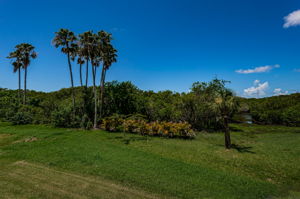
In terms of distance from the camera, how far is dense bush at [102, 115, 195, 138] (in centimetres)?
1878

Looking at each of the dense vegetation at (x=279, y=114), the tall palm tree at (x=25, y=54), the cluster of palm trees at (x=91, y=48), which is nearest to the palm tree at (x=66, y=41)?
the cluster of palm trees at (x=91, y=48)

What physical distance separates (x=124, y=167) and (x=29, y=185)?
4352mm

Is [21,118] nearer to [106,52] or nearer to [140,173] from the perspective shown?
[106,52]

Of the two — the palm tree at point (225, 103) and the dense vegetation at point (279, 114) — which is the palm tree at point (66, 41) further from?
the dense vegetation at point (279, 114)

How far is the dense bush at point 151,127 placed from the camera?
1878cm

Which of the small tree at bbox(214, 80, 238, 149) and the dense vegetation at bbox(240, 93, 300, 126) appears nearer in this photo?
the small tree at bbox(214, 80, 238, 149)

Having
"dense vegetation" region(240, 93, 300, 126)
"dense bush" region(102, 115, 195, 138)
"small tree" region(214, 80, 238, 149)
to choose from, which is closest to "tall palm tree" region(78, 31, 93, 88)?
"dense bush" region(102, 115, 195, 138)

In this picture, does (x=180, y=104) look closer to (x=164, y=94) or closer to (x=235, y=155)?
(x=164, y=94)

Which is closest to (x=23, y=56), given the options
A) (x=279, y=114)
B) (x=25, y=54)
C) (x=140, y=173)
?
(x=25, y=54)

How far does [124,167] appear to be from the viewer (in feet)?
29.7

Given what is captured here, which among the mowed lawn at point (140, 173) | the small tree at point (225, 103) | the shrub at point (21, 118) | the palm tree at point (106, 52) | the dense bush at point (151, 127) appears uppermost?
the palm tree at point (106, 52)

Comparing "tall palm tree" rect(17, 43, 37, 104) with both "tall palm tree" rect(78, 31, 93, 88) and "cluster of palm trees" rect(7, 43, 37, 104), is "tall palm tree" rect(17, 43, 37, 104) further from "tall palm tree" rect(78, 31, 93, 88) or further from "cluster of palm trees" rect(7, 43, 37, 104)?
"tall palm tree" rect(78, 31, 93, 88)

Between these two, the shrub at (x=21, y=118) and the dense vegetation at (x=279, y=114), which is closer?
the shrub at (x=21, y=118)

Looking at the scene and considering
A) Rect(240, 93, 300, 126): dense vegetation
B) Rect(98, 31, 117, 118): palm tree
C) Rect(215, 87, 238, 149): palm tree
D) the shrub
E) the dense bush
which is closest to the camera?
Rect(215, 87, 238, 149): palm tree
